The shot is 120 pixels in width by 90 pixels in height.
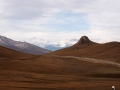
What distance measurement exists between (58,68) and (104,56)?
134 feet

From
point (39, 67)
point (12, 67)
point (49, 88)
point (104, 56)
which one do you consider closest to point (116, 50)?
point (104, 56)

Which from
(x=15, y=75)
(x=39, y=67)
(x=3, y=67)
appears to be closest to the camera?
(x=15, y=75)

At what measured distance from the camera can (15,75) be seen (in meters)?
50.1

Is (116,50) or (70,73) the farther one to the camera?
(116,50)

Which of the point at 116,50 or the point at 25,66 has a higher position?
the point at 116,50

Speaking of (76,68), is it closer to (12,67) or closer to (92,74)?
(92,74)

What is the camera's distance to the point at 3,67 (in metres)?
59.7

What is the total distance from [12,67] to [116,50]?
196ft

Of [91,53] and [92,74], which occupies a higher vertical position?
[91,53]

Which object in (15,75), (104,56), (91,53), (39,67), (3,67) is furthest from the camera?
(91,53)

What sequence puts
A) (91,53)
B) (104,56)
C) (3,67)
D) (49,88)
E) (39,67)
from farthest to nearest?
(91,53)
(104,56)
(39,67)
(3,67)
(49,88)

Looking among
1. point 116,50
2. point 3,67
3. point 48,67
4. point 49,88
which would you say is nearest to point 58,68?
point 48,67

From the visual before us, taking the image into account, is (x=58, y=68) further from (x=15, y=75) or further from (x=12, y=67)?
(x=15, y=75)

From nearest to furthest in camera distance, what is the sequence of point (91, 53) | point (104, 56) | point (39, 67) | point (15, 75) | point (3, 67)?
point (15, 75)
point (3, 67)
point (39, 67)
point (104, 56)
point (91, 53)
